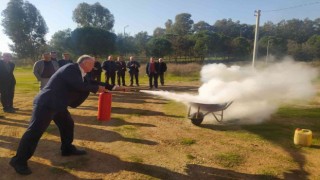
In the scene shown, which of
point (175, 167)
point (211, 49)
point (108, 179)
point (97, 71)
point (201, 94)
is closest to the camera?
point (108, 179)

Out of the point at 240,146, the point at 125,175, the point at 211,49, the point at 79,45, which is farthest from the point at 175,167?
the point at 211,49

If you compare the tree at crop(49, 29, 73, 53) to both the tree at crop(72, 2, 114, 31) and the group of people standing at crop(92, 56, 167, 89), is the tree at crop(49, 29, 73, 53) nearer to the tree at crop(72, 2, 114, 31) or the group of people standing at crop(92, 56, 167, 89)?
the tree at crop(72, 2, 114, 31)

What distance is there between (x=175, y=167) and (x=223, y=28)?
125 metres

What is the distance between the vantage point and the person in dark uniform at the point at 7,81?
10.9 metres

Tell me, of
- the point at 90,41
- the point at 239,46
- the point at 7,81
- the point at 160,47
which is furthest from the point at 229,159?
the point at 239,46

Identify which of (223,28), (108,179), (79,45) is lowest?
(108,179)

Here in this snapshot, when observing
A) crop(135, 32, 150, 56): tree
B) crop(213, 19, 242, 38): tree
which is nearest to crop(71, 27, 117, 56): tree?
crop(135, 32, 150, 56): tree

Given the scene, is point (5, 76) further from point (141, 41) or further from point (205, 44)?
point (141, 41)

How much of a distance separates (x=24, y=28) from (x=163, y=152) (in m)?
61.6

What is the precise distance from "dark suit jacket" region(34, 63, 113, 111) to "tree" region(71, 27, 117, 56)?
161 ft

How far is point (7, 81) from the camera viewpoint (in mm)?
11055

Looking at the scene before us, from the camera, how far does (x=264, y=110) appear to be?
477 inches

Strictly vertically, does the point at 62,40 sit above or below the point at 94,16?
below

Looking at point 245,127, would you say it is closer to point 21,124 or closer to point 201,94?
point 201,94
